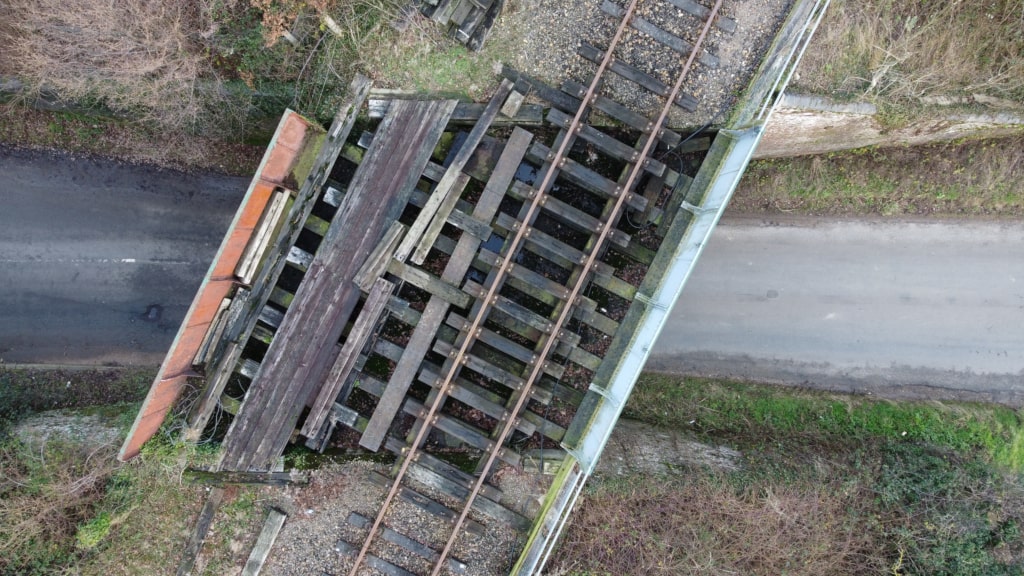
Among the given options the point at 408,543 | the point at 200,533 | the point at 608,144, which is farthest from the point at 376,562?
the point at 608,144

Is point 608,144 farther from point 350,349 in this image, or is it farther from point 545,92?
point 350,349

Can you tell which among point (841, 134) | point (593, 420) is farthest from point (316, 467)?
point (841, 134)

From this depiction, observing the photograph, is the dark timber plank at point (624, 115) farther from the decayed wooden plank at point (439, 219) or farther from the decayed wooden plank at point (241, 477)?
the decayed wooden plank at point (241, 477)

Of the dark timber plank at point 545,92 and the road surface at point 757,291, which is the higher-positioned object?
the dark timber plank at point 545,92

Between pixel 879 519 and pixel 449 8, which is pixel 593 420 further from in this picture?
pixel 449 8

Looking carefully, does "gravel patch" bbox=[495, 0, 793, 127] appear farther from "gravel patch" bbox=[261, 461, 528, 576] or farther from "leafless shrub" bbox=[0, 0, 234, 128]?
"gravel patch" bbox=[261, 461, 528, 576]

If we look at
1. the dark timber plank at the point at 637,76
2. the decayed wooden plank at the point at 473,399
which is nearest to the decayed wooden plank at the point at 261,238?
the decayed wooden plank at the point at 473,399
